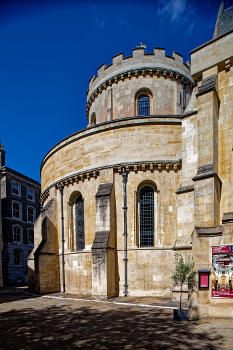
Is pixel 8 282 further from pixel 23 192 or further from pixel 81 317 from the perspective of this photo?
pixel 81 317

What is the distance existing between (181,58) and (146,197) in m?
14.0

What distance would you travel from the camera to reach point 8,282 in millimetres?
28234

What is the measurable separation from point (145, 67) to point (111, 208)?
12.6 meters

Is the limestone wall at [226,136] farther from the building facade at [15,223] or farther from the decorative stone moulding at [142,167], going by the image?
the building facade at [15,223]

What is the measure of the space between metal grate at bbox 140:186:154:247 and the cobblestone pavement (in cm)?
348

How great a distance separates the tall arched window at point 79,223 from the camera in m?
16.6

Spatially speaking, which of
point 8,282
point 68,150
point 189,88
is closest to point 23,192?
point 8,282

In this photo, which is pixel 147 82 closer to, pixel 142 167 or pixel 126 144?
pixel 126 144

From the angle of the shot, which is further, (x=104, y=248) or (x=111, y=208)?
(x=111, y=208)

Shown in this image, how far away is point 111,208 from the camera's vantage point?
14.5 meters

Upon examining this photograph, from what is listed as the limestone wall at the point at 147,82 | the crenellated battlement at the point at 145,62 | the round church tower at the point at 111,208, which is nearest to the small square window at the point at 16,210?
the round church tower at the point at 111,208

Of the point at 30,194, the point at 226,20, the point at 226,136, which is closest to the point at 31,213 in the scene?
the point at 30,194

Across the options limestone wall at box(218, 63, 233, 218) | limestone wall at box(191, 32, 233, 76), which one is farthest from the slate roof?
limestone wall at box(218, 63, 233, 218)

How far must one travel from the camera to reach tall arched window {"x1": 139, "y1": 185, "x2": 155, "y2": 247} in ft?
48.0
